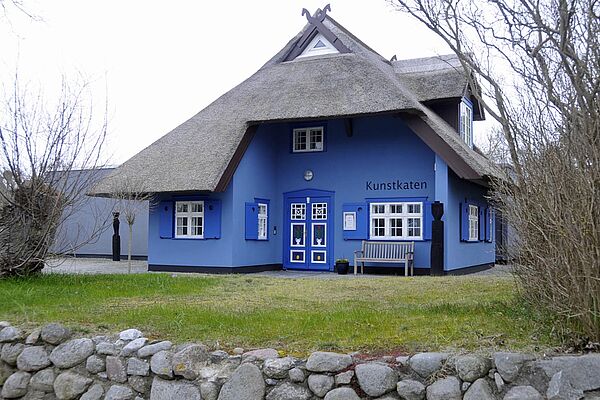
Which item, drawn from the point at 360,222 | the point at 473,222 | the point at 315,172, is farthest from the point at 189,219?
the point at 473,222

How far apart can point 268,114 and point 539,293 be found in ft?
42.5

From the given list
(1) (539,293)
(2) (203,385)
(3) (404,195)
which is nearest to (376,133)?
(3) (404,195)

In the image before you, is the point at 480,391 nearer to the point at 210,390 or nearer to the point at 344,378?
the point at 344,378

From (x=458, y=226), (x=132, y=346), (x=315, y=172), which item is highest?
(x=315, y=172)

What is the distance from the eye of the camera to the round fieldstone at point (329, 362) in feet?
16.7

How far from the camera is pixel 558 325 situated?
213 inches

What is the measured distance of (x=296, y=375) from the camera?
515 centimetres

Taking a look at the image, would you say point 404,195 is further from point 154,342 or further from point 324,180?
point 154,342

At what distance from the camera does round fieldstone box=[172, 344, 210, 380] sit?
5438 mm

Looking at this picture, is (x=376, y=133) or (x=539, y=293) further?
(x=376, y=133)

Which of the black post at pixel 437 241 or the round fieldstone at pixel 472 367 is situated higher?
the black post at pixel 437 241

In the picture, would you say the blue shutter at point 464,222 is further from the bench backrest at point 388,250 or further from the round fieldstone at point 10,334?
the round fieldstone at point 10,334

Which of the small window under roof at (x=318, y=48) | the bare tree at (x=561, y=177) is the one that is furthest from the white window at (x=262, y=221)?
the bare tree at (x=561, y=177)

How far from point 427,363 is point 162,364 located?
2285 millimetres
